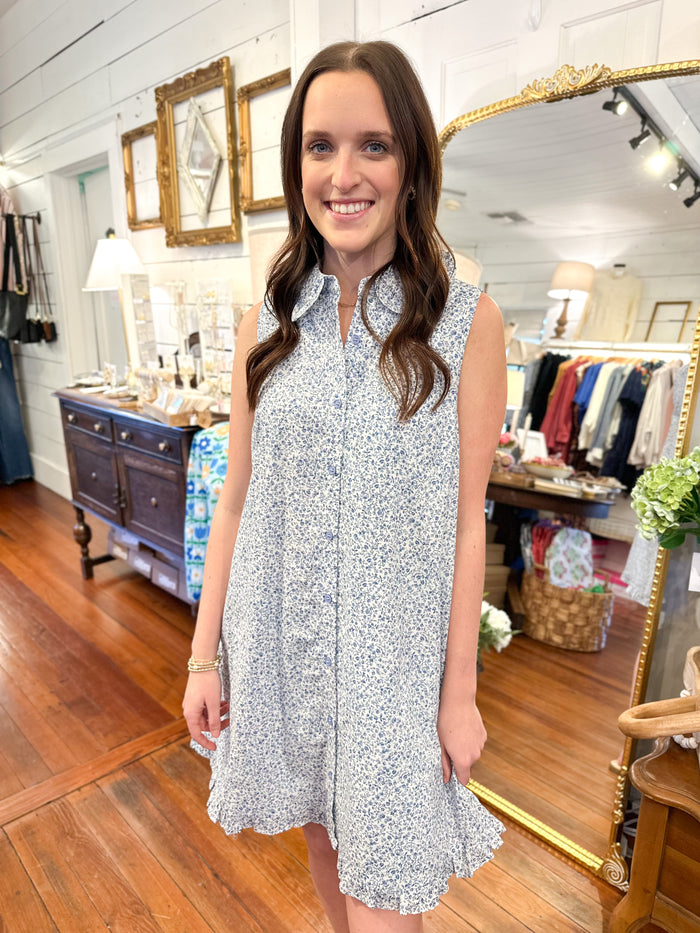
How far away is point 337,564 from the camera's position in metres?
0.87

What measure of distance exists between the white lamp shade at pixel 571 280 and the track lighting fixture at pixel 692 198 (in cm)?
26

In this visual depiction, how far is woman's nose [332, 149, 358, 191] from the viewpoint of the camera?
80 centimetres

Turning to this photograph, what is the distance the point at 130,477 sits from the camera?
2803 mm

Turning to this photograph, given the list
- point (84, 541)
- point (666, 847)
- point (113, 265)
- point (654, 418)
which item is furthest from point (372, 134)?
point (84, 541)

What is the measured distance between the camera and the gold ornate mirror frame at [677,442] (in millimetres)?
1359

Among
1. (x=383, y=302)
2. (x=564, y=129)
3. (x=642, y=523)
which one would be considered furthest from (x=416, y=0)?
(x=642, y=523)

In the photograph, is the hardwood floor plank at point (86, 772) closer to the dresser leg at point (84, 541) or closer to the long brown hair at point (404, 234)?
the dresser leg at point (84, 541)

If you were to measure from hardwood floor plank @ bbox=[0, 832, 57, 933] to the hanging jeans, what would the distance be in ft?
14.1

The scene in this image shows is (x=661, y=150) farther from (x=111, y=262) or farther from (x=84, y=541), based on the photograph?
(x=84, y=541)

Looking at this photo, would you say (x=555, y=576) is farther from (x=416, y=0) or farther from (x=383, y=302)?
(x=416, y=0)

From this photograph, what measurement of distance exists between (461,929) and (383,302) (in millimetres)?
1486

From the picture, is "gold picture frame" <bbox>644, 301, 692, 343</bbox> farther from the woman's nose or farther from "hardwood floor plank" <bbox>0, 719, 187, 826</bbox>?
"hardwood floor plank" <bbox>0, 719, 187, 826</bbox>

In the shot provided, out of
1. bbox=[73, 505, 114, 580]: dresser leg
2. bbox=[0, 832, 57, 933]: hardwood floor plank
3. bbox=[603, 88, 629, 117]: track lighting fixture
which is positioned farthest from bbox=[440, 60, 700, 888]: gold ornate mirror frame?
bbox=[73, 505, 114, 580]: dresser leg

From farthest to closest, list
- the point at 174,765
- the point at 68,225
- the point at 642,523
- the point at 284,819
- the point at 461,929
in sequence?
the point at 68,225
the point at 174,765
the point at 461,929
the point at 642,523
the point at 284,819
